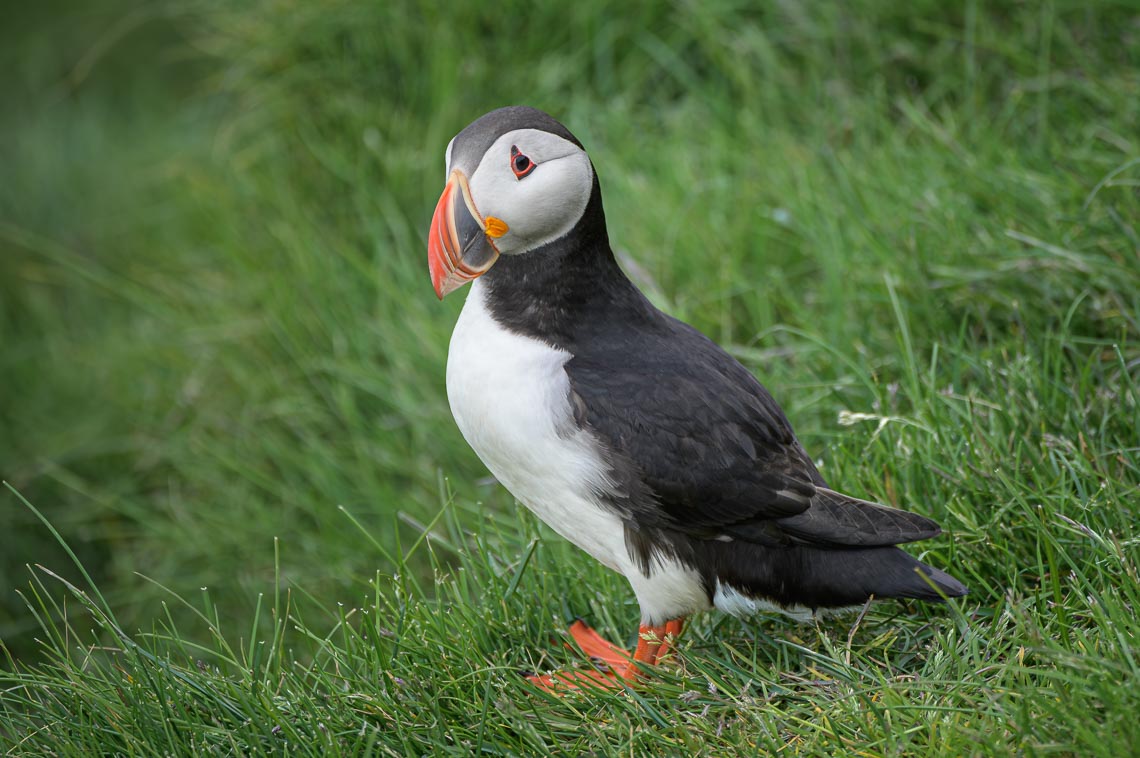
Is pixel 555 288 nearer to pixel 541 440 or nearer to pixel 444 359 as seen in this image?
pixel 541 440

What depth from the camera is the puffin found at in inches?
100

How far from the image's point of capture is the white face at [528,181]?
2.51 meters

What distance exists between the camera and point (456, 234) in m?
2.51

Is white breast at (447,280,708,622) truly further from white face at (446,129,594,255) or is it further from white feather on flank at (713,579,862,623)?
white face at (446,129,594,255)

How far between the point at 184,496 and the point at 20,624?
81 cm

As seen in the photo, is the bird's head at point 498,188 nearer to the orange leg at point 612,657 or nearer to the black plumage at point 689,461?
the black plumage at point 689,461

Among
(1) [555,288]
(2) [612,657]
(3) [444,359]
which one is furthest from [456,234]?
(3) [444,359]

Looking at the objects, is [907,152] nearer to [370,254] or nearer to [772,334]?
[772,334]

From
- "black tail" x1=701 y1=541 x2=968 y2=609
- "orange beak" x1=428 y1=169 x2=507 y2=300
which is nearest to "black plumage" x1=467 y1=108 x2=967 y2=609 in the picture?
"black tail" x1=701 y1=541 x2=968 y2=609

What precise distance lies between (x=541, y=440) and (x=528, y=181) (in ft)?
1.96

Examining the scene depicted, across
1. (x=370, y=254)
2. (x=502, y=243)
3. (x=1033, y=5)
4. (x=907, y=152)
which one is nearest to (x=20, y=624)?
(x=370, y=254)

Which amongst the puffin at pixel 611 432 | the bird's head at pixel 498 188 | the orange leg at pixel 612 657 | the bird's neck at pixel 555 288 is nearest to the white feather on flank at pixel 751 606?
the puffin at pixel 611 432

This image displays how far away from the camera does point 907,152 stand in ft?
14.3

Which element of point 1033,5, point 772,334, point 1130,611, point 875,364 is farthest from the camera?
point 1033,5
